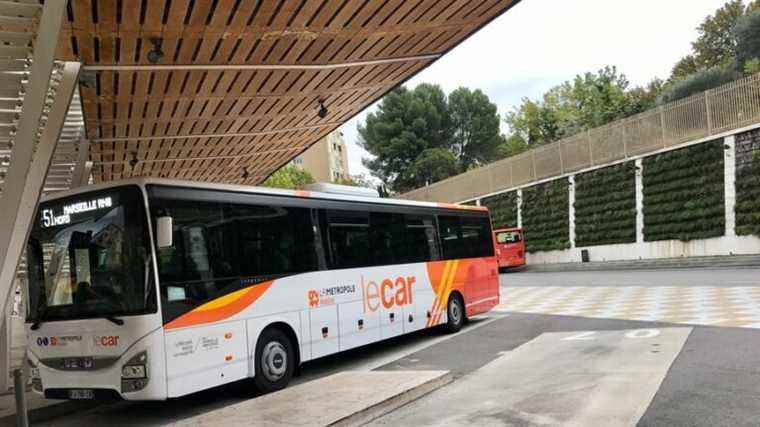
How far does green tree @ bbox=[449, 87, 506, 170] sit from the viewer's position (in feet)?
206

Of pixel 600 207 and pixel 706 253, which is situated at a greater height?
pixel 600 207

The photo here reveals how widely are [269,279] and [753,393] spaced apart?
580cm

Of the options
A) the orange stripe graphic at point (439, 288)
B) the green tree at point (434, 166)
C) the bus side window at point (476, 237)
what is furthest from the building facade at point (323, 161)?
the orange stripe graphic at point (439, 288)

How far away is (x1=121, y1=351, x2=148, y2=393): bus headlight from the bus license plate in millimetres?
494

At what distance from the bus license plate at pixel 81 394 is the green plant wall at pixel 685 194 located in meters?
23.9

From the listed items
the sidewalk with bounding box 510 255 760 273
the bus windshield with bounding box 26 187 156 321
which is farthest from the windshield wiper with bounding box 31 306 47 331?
the sidewalk with bounding box 510 255 760 273

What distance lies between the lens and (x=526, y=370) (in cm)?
867

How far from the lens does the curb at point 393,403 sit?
6.57 meters

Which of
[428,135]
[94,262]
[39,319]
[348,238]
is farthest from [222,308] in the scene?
[428,135]

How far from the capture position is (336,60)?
10445 mm

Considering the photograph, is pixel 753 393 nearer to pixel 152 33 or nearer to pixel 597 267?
pixel 152 33

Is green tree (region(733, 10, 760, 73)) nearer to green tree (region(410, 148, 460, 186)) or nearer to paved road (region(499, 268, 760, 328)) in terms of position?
green tree (region(410, 148, 460, 186))

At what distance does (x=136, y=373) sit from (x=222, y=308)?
1.32m

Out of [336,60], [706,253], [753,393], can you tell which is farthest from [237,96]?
[706,253]
